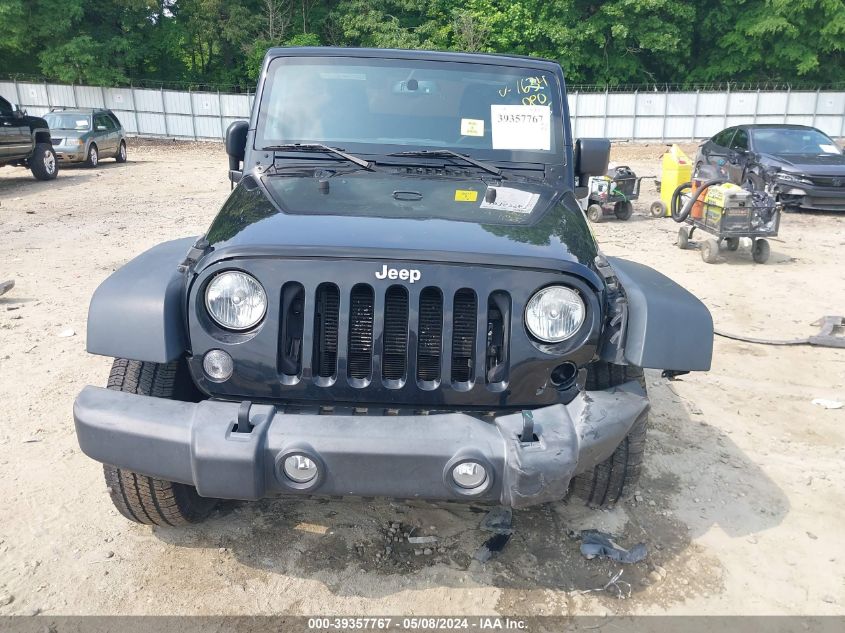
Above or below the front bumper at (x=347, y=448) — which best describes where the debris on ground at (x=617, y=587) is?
below

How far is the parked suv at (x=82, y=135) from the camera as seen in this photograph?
17219 millimetres

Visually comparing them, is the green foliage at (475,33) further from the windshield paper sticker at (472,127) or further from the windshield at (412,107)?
the windshield paper sticker at (472,127)

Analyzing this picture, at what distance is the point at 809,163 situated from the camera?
1220 centimetres

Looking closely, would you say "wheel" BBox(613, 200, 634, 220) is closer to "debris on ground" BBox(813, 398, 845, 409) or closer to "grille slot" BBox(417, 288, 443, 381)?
"debris on ground" BBox(813, 398, 845, 409)

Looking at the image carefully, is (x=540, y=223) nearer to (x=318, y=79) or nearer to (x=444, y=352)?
(x=444, y=352)

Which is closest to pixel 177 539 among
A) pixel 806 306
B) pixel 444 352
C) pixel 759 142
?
pixel 444 352

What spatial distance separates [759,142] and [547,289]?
481 inches

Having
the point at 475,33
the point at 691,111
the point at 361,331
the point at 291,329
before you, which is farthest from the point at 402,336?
the point at 475,33

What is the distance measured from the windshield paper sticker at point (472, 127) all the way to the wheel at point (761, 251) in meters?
6.12

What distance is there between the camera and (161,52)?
3428cm

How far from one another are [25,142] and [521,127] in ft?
44.6

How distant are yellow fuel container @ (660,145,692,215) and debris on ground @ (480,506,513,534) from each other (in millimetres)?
9443

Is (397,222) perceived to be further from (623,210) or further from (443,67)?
(623,210)

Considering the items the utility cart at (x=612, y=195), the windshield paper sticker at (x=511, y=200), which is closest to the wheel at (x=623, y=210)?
the utility cart at (x=612, y=195)
